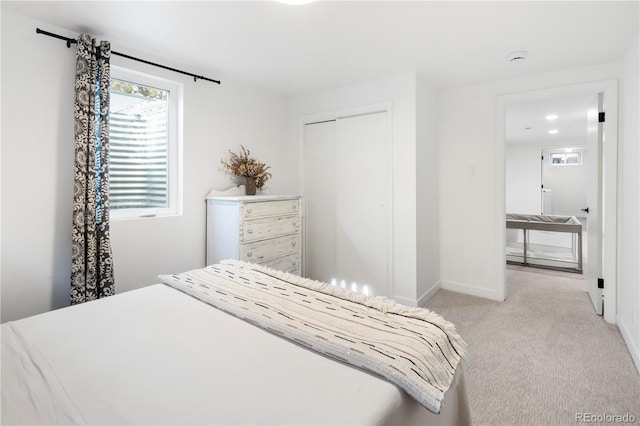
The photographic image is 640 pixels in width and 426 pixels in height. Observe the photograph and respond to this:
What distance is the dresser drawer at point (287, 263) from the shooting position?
3146 millimetres

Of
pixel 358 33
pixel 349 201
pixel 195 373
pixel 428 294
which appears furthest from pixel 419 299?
pixel 195 373

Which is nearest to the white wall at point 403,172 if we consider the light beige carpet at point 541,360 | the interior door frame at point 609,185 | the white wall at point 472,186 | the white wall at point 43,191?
the light beige carpet at point 541,360

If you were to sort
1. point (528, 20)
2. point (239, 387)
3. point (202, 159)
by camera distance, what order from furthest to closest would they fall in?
point (202, 159)
point (528, 20)
point (239, 387)

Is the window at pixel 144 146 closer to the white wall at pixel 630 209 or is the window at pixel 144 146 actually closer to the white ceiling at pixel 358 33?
the white ceiling at pixel 358 33

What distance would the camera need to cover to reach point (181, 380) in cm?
100

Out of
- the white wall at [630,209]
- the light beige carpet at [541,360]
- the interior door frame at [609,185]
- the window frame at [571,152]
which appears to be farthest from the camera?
the window frame at [571,152]

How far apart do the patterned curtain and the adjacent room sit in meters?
0.02

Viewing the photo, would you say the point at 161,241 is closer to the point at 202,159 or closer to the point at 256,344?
the point at 202,159

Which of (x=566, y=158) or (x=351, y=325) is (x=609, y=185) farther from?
(x=566, y=158)

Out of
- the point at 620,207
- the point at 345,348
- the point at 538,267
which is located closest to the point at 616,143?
the point at 620,207

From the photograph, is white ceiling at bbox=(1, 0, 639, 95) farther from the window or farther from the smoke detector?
the window

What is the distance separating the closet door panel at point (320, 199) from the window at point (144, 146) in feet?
5.16

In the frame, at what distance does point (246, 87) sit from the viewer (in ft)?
11.8

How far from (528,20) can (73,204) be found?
11.2 feet
